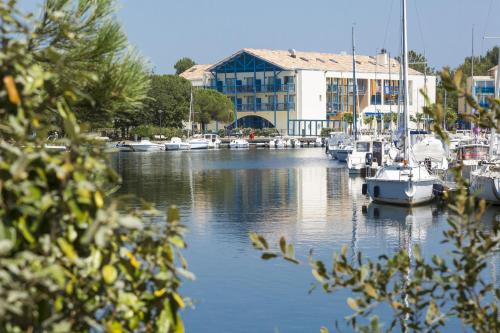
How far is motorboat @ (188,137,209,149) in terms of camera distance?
11662 cm

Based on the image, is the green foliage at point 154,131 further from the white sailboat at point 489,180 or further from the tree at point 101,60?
the tree at point 101,60

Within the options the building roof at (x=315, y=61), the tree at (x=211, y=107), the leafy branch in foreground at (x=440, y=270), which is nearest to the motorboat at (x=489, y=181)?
the leafy branch in foreground at (x=440, y=270)

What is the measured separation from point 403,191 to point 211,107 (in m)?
88.0

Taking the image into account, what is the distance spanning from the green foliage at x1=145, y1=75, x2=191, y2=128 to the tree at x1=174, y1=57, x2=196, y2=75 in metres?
49.0

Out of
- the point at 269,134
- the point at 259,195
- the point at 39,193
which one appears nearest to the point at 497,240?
the point at 39,193

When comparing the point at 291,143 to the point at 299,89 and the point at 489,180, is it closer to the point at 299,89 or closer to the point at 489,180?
the point at 299,89

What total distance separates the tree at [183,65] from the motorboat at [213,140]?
156 ft

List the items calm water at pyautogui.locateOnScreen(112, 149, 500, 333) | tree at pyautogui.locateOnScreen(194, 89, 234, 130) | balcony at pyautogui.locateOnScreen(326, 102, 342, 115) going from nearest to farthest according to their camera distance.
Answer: calm water at pyautogui.locateOnScreen(112, 149, 500, 333) < tree at pyautogui.locateOnScreen(194, 89, 234, 130) < balcony at pyautogui.locateOnScreen(326, 102, 342, 115)

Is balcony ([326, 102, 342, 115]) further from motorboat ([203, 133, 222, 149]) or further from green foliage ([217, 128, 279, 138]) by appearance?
motorboat ([203, 133, 222, 149])

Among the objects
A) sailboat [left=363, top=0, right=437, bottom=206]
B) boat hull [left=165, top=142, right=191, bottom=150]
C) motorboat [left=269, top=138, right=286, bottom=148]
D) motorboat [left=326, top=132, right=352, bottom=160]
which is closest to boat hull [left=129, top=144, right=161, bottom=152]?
boat hull [left=165, top=142, right=191, bottom=150]

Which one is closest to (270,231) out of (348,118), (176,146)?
(176,146)

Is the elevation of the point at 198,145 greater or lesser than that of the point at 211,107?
lesser

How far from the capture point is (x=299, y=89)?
417 ft

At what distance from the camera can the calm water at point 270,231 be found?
819 inches
